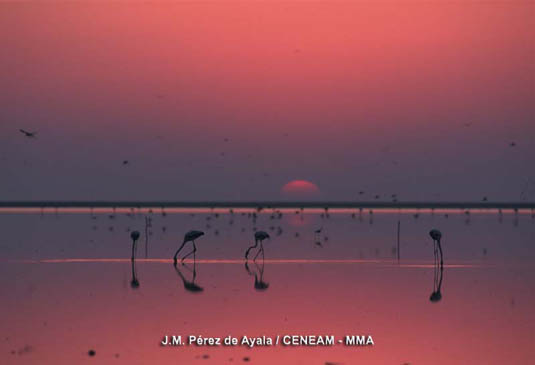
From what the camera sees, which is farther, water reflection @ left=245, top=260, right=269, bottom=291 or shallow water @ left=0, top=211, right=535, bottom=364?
water reflection @ left=245, top=260, right=269, bottom=291

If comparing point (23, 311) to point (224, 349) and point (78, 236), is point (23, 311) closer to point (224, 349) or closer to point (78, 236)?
point (224, 349)

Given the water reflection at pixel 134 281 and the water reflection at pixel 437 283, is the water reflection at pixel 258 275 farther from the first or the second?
the water reflection at pixel 437 283

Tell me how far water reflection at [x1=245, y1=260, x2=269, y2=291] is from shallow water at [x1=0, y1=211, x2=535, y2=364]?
2 centimetres

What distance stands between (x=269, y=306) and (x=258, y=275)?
4.57m

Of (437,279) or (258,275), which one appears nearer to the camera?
(437,279)

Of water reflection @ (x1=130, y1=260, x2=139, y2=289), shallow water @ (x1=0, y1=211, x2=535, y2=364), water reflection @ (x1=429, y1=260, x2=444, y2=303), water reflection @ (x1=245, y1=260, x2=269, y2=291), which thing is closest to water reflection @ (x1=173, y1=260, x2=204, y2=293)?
shallow water @ (x1=0, y1=211, x2=535, y2=364)

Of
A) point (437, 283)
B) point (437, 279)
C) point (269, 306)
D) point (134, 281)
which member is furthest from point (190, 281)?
point (437, 279)

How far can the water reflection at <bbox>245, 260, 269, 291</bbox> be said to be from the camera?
628 inches

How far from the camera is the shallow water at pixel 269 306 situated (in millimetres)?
10258

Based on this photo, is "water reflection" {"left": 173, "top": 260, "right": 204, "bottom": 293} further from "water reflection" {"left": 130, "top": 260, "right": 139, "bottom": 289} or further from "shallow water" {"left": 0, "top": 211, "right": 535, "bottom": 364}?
"water reflection" {"left": 130, "top": 260, "right": 139, "bottom": 289}

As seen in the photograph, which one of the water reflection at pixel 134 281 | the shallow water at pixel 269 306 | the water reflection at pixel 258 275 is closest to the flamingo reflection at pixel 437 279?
the shallow water at pixel 269 306

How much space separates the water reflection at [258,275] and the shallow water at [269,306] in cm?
2

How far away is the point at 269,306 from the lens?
13.5 meters

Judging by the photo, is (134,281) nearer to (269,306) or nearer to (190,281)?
(190,281)
